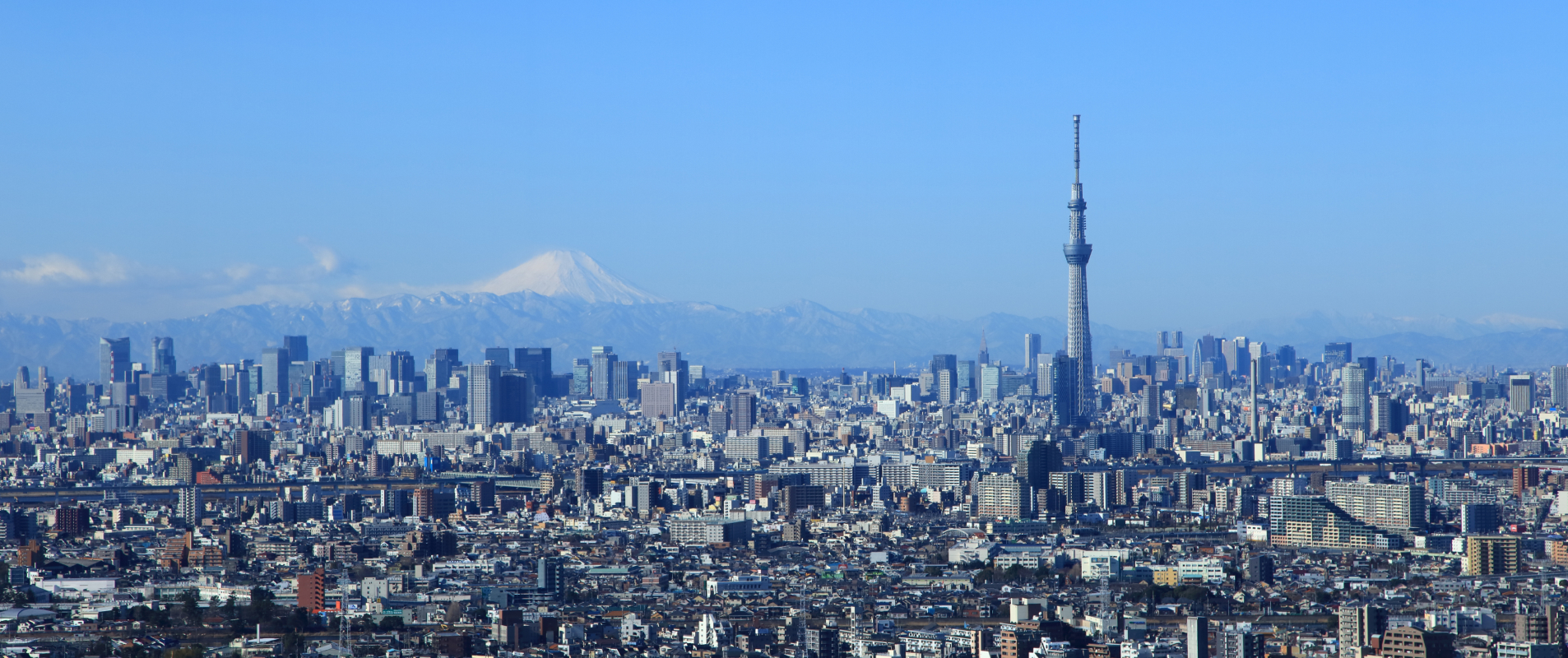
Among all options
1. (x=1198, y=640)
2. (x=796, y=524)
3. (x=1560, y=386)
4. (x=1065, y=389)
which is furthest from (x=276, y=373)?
(x=1198, y=640)

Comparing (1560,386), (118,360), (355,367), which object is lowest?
(1560,386)

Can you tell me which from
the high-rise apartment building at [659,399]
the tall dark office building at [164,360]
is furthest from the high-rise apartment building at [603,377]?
the tall dark office building at [164,360]

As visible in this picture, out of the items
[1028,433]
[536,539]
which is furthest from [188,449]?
[536,539]

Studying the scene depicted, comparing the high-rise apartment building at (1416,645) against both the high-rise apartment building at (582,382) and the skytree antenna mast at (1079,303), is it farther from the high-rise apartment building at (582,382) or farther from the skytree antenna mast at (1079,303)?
the high-rise apartment building at (582,382)

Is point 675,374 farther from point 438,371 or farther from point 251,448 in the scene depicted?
point 251,448

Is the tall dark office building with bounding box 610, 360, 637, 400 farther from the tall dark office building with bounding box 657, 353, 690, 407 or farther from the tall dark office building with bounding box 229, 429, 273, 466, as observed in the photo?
the tall dark office building with bounding box 229, 429, 273, 466

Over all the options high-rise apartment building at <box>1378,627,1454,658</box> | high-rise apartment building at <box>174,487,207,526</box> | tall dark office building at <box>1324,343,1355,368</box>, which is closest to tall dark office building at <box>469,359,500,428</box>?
high-rise apartment building at <box>174,487,207,526</box>

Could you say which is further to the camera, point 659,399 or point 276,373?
point 276,373

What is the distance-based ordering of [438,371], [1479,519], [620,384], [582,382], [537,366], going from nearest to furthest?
[1479,519]
[438,371]
[620,384]
[537,366]
[582,382]
